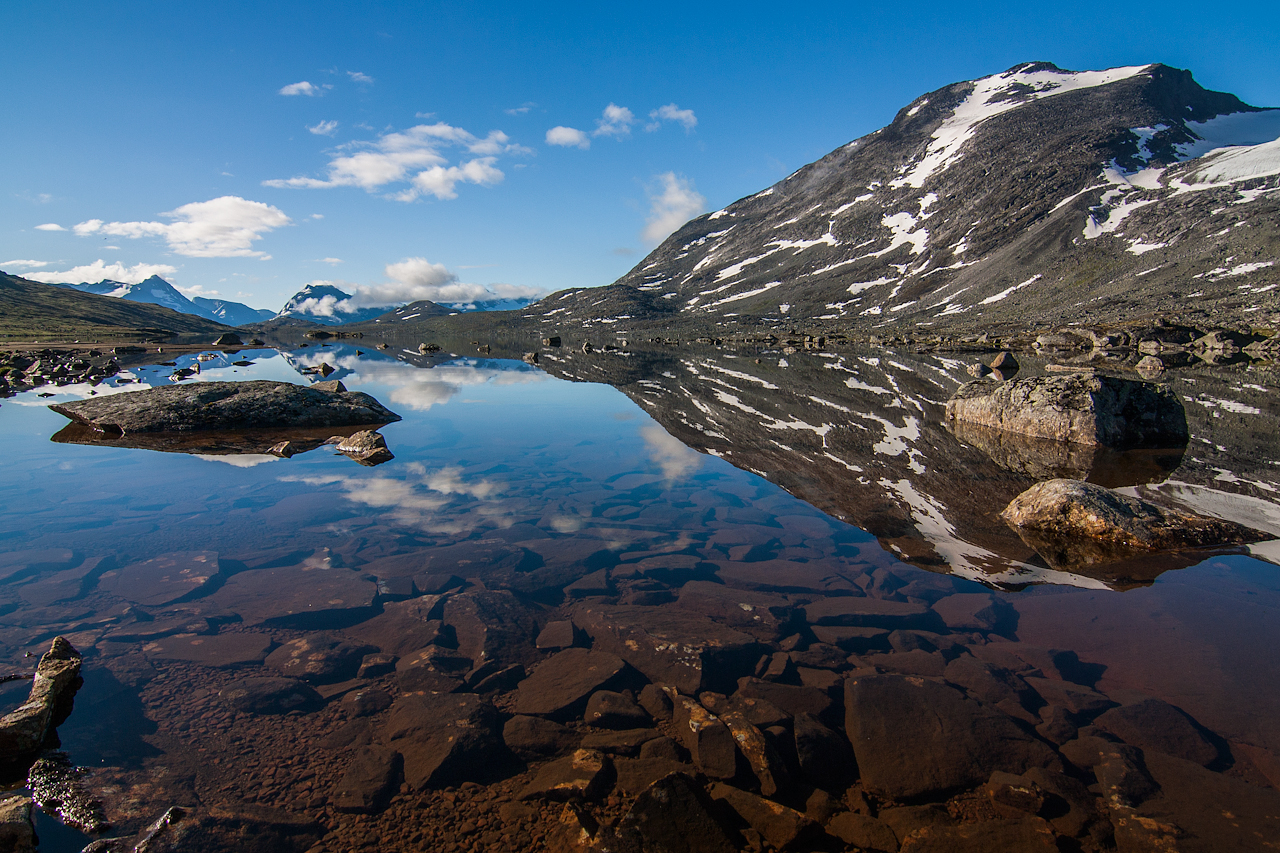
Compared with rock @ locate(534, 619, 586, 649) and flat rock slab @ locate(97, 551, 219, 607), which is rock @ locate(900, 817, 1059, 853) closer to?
rock @ locate(534, 619, 586, 649)

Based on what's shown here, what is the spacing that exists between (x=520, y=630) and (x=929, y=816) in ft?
14.8

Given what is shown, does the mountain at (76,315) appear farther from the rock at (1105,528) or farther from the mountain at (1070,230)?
the rock at (1105,528)

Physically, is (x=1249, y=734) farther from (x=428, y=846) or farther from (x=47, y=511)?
(x=47, y=511)

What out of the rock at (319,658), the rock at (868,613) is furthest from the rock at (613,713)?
the rock at (868,613)

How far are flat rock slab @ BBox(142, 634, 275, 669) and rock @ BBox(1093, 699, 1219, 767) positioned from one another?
8.77m

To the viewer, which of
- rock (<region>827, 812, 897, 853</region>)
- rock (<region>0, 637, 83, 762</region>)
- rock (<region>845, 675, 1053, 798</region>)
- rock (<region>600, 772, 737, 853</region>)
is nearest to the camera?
rock (<region>600, 772, 737, 853</region>)

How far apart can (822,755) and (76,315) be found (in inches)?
8343

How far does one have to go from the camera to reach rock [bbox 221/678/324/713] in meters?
5.13

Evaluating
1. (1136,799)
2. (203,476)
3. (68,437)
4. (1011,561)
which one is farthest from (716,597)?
(68,437)

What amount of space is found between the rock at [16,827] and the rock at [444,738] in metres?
2.15

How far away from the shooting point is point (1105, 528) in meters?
9.44

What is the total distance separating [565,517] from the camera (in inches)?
416

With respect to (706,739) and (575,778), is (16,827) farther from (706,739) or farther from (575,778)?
(706,739)

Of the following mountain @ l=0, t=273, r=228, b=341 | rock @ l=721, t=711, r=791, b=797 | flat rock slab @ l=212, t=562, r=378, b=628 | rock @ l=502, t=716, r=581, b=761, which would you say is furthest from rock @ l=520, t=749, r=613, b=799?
mountain @ l=0, t=273, r=228, b=341
